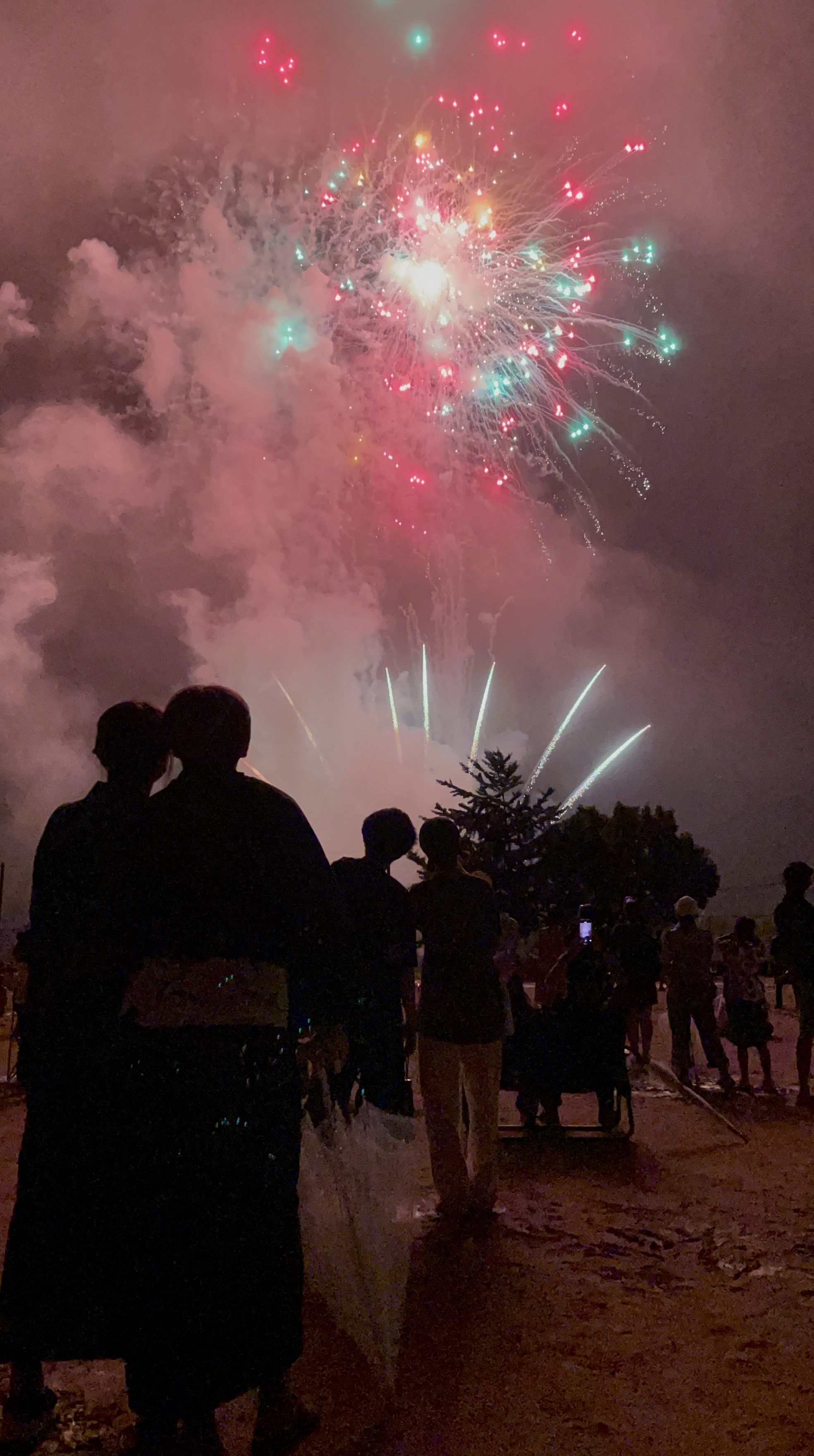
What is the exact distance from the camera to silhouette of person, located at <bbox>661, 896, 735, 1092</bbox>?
810 cm

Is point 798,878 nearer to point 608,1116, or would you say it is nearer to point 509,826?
point 608,1116

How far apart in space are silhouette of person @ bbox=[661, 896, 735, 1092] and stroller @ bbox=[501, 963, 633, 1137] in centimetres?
211

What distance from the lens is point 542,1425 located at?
2547 millimetres

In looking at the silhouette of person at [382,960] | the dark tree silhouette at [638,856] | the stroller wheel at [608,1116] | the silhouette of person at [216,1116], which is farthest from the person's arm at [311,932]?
the dark tree silhouette at [638,856]

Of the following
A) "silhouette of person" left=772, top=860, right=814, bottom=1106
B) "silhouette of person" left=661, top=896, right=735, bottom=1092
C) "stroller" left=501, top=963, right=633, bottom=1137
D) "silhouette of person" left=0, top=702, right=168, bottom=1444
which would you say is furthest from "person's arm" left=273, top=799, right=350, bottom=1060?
"silhouette of person" left=661, top=896, right=735, bottom=1092

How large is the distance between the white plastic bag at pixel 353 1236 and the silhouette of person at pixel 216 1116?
0.57 m

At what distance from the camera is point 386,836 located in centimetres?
432

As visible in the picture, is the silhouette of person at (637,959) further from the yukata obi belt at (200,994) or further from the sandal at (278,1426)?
the yukata obi belt at (200,994)

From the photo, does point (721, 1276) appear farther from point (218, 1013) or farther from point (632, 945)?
point (632, 945)

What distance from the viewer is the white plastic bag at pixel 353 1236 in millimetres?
2936

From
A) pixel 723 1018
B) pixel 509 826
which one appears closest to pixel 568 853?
pixel 509 826

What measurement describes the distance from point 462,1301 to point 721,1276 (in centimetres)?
110

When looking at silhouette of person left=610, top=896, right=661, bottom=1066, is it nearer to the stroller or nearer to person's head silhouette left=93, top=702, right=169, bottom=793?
the stroller

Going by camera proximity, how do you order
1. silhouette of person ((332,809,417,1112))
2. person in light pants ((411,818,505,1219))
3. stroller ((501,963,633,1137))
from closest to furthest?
1. silhouette of person ((332,809,417,1112))
2. person in light pants ((411,818,505,1219))
3. stroller ((501,963,633,1137))
